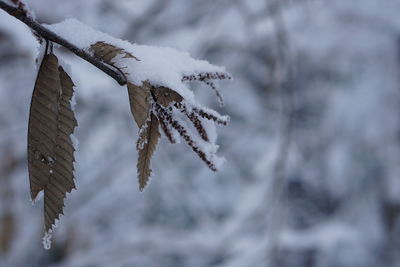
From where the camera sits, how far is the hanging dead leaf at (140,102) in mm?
343

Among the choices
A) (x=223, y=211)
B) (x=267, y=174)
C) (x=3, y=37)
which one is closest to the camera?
(x=3, y=37)

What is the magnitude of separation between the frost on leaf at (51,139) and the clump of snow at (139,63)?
0.08ft

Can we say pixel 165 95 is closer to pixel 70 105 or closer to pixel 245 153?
pixel 70 105

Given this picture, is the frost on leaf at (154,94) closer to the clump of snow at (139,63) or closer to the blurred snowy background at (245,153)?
the clump of snow at (139,63)

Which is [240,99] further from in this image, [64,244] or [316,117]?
[64,244]

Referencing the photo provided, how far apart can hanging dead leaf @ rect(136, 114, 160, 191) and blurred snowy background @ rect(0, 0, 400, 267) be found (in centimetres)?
174

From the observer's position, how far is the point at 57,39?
0.34 m

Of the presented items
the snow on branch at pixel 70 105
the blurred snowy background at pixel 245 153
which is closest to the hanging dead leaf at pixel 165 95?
the snow on branch at pixel 70 105

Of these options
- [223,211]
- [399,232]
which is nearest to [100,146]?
[223,211]

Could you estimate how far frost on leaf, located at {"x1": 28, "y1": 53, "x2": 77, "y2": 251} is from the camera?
1.14ft

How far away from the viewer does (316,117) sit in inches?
126

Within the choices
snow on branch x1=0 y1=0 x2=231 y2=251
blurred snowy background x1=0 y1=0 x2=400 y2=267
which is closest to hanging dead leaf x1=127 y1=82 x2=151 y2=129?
snow on branch x1=0 y1=0 x2=231 y2=251

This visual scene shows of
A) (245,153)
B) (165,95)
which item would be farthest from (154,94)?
(245,153)

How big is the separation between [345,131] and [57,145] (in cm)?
271
